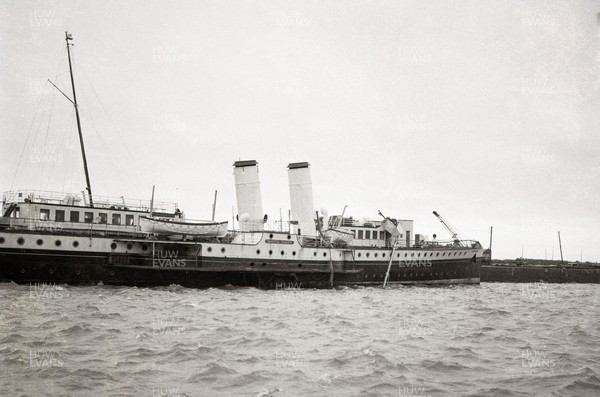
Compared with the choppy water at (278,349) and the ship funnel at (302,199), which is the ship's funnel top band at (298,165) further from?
the choppy water at (278,349)

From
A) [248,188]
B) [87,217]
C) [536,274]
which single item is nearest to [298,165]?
[248,188]

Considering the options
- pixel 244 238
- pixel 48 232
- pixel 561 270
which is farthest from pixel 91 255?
pixel 561 270

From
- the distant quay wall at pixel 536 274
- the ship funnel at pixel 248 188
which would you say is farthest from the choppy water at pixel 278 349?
the distant quay wall at pixel 536 274

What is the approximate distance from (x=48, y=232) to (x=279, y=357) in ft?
60.3

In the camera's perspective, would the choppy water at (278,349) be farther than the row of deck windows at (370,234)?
No

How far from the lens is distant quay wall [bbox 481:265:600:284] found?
189ft

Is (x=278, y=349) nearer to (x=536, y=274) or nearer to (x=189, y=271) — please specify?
(x=189, y=271)

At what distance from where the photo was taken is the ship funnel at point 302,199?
3553cm

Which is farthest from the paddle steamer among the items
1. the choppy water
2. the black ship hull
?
the choppy water

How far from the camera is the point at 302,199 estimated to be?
35688mm

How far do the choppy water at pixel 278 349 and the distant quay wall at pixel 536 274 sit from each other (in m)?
37.8

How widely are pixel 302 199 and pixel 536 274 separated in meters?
38.6

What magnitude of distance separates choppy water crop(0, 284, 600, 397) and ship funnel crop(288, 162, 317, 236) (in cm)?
1428

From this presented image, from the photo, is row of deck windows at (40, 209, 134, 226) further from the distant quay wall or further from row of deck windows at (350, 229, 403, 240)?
the distant quay wall
